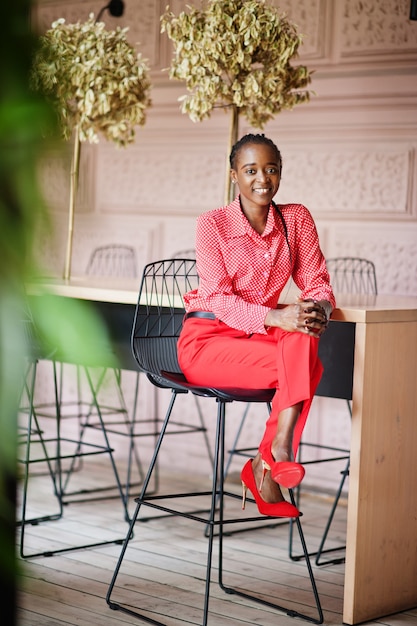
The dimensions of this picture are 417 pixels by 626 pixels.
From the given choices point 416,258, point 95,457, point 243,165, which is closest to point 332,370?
point 243,165

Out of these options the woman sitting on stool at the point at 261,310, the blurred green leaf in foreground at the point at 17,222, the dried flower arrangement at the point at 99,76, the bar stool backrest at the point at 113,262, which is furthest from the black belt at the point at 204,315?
the bar stool backrest at the point at 113,262

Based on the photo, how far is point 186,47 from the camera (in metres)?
Answer: 3.95

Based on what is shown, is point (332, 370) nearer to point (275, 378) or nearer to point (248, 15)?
point (275, 378)

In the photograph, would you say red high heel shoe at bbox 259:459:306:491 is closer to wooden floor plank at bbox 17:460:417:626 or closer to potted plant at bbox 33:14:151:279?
wooden floor plank at bbox 17:460:417:626

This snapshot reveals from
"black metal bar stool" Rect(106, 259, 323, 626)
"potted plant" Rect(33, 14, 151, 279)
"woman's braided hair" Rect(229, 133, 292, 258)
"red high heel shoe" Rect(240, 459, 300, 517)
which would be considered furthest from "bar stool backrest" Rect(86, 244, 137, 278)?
"red high heel shoe" Rect(240, 459, 300, 517)

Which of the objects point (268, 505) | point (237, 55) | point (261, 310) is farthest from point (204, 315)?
point (237, 55)

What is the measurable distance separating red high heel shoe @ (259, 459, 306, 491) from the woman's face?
0.86 m

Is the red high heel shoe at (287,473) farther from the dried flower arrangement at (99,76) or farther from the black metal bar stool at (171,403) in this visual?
the dried flower arrangement at (99,76)

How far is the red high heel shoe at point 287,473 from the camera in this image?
2.56 meters

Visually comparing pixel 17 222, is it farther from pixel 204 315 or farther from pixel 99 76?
pixel 99 76

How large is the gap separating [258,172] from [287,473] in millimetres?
975

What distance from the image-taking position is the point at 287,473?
8.47 ft

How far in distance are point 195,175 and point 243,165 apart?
2.32 meters

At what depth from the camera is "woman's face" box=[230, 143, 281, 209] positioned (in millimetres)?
2980
